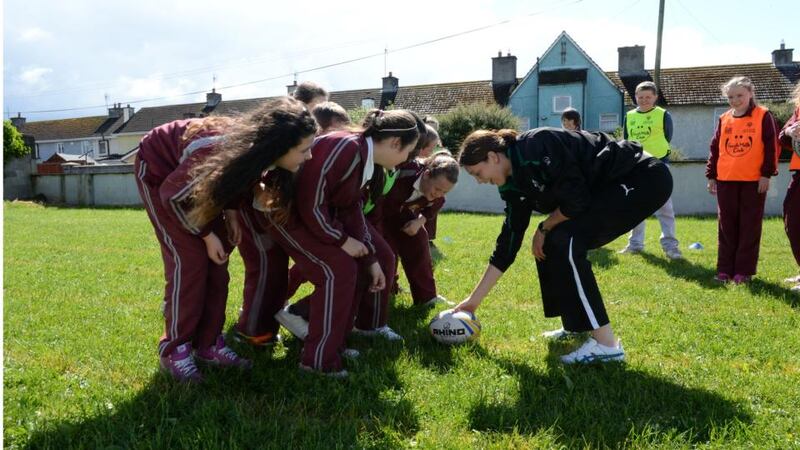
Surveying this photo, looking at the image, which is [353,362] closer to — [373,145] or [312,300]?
[312,300]

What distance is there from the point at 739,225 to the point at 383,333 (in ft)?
15.1

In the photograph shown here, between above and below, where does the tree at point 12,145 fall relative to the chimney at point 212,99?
below

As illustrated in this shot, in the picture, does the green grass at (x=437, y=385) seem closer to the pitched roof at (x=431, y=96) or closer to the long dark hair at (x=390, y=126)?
the long dark hair at (x=390, y=126)

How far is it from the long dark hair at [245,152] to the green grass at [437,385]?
1.09 m

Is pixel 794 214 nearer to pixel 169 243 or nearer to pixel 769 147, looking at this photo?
pixel 769 147

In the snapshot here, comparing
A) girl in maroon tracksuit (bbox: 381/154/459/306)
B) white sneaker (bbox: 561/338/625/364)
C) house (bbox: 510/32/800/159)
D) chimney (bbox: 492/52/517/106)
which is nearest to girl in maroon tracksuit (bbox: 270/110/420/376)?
girl in maroon tracksuit (bbox: 381/154/459/306)

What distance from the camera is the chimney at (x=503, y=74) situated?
128ft

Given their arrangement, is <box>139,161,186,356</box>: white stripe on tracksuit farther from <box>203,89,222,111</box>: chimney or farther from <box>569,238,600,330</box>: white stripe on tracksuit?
<box>203,89,222,111</box>: chimney

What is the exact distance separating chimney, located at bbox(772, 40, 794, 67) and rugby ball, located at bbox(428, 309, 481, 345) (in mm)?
39657

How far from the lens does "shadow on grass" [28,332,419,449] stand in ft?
9.80

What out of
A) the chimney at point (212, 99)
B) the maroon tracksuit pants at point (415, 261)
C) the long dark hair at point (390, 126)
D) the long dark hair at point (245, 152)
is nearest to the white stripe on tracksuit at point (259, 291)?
the long dark hair at point (245, 152)

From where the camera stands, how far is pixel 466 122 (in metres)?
29.5

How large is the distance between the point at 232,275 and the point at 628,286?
14.6 ft

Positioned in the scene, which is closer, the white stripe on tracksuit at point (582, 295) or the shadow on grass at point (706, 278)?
the white stripe on tracksuit at point (582, 295)
